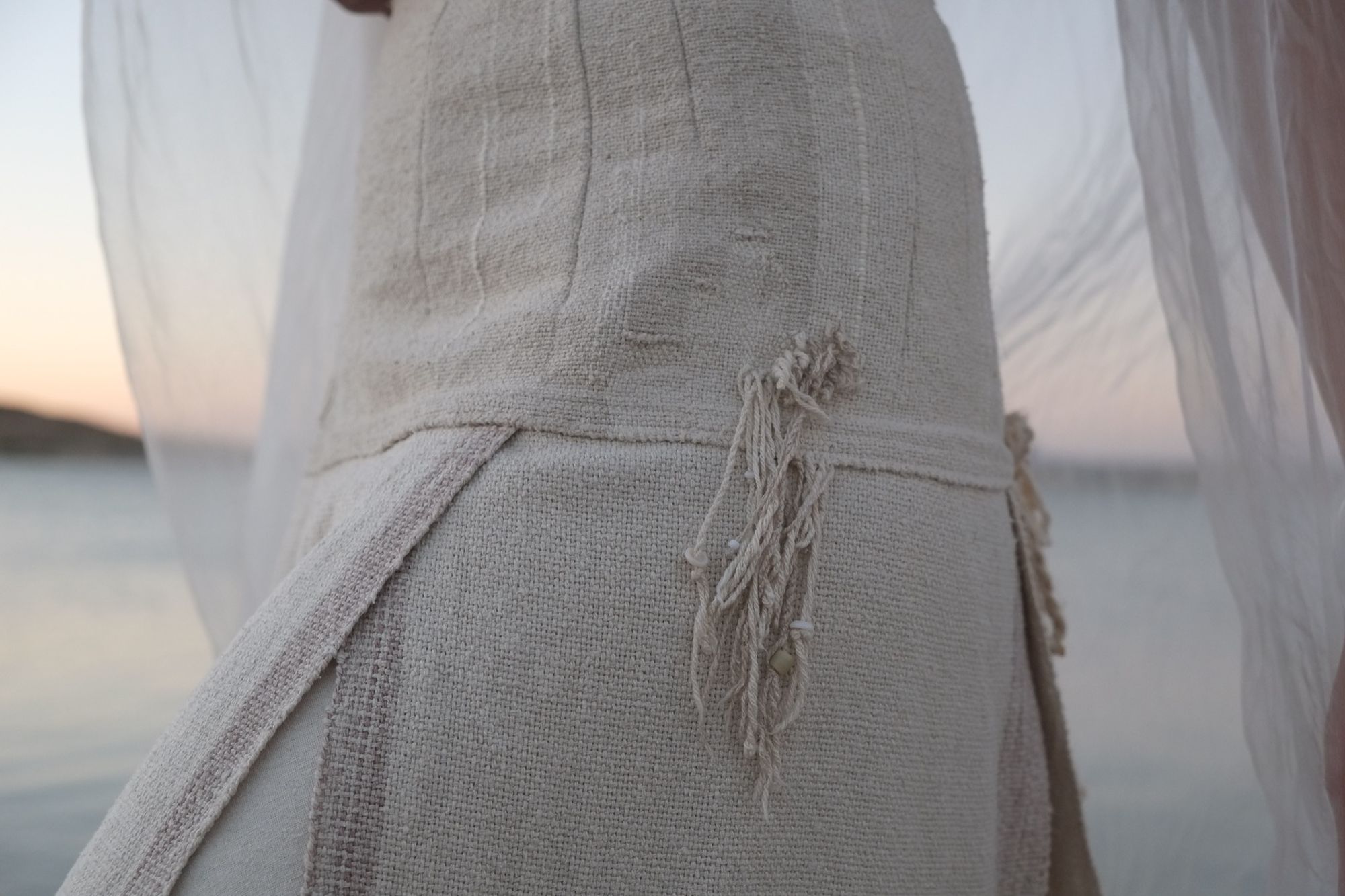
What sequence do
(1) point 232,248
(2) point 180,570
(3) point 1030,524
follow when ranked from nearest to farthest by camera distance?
1. (3) point 1030,524
2. (1) point 232,248
3. (2) point 180,570

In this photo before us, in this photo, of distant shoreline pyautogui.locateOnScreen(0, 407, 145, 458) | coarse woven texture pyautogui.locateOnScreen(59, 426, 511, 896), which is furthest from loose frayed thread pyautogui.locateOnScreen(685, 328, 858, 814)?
distant shoreline pyautogui.locateOnScreen(0, 407, 145, 458)

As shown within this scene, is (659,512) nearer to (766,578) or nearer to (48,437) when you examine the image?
(766,578)

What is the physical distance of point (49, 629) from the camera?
99 centimetres

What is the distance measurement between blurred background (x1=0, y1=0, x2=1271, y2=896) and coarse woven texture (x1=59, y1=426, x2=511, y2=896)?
45cm

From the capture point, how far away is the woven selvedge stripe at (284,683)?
0.53 metres

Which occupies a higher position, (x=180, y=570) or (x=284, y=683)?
(x=284, y=683)

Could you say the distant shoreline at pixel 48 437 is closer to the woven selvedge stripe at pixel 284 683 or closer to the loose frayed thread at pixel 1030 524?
the woven selvedge stripe at pixel 284 683

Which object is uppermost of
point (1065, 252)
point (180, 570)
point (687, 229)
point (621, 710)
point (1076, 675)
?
point (687, 229)

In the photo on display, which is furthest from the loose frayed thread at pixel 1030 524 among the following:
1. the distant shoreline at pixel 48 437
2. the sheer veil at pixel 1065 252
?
the distant shoreline at pixel 48 437

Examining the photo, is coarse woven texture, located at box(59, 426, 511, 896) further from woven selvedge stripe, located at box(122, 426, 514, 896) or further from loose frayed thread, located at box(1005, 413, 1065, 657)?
loose frayed thread, located at box(1005, 413, 1065, 657)

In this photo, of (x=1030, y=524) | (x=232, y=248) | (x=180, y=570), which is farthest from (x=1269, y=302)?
(x=180, y=570)

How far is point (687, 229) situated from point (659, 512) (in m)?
0.16

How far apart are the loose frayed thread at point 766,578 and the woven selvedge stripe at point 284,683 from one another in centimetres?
14

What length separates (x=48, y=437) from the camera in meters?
1.03
